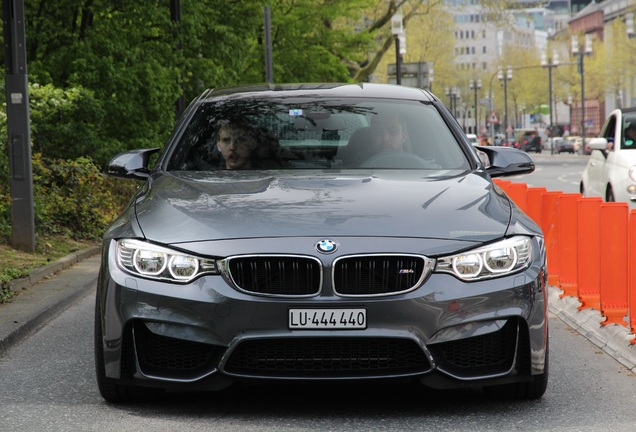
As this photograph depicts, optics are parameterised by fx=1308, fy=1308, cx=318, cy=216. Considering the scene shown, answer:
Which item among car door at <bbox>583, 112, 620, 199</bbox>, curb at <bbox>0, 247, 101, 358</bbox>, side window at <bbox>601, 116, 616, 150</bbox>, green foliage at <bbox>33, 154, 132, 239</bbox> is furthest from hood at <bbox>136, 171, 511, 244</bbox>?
side window at <bbox>601, 116, 616, 150</bbox>

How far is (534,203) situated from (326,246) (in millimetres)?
6703

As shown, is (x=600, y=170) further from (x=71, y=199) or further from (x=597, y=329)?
(x=597, y=329)

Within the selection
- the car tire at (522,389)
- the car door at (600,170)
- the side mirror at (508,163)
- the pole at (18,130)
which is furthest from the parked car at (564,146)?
the car tire at (522,389)

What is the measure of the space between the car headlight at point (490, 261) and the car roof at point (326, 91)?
77.8 inches

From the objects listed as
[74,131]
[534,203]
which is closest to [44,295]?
[534,203]

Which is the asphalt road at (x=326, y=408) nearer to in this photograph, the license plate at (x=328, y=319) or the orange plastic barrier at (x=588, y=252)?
the license plate at (x=328, y=319)

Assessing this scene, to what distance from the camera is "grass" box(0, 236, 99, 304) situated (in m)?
11.0

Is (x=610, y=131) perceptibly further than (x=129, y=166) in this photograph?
Yes

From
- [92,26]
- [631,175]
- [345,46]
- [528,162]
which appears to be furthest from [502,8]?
[528,162]

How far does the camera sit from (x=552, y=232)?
1073 centimetres

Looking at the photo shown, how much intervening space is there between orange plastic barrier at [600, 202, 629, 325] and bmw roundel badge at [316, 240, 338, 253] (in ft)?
10.4

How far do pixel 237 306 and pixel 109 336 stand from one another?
0.66 metres

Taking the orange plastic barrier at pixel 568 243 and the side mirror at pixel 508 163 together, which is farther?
the orange plastic barrier at pixel 568 243

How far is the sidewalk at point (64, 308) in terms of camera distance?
308 inches
